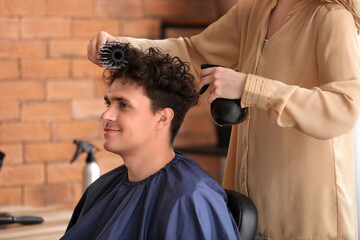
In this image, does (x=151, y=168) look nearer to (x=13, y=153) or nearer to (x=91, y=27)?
(x=13, y=153)

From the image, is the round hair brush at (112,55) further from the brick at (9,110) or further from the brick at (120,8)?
the brick at (120,8)

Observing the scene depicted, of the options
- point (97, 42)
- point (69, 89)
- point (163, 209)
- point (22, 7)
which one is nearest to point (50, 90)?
point (69, 89)

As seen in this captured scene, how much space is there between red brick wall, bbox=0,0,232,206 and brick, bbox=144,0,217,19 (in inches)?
2.2

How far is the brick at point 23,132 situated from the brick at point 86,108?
0.62ft

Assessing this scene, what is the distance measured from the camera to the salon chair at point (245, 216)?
1568 mm

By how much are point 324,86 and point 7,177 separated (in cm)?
216

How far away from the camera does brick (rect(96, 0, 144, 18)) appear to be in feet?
10.8

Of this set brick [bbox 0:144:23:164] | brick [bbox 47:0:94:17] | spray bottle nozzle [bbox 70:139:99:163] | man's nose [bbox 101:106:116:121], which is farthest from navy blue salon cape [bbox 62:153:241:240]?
brick [bbox 47:0:94:17]

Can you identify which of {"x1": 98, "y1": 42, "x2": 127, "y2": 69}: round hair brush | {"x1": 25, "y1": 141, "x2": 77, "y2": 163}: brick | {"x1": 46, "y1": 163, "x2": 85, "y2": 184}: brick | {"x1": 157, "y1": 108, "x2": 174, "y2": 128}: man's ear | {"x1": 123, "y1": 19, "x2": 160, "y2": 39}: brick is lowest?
{"x1": 46, "y1": 163, "x2": 85, "y2": 184}: brick

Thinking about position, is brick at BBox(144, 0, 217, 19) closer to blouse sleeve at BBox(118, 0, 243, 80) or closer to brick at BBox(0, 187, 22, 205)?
brick at BBox(0, 187, 22, 205)

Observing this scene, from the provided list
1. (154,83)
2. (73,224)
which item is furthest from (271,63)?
(73,224)

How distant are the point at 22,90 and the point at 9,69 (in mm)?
136

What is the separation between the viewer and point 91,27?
3271mm

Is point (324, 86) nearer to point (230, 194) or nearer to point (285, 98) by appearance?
point (285, 98)
